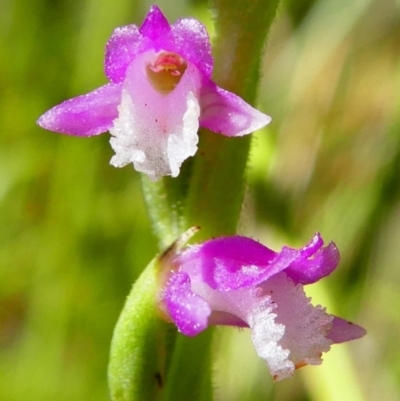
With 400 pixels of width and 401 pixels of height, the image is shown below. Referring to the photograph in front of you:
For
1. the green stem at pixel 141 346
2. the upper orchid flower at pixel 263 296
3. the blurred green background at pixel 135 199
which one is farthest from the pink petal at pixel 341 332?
the blurred green background at pixel 135 199

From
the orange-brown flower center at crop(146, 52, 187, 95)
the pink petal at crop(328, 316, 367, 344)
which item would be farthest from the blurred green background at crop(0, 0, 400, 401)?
the orange-brown flower center at crop(146, 52, 187, 95)

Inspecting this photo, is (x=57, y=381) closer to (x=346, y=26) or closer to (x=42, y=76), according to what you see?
(x=42, y=76)

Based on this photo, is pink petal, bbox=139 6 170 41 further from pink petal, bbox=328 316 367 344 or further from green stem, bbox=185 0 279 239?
pink petal, bbox=328 316 367 344

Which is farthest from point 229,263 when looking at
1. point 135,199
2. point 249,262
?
point 135,199

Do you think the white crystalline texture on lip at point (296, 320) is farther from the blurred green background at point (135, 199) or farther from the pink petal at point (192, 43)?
the blurred green background at point (135, 199)

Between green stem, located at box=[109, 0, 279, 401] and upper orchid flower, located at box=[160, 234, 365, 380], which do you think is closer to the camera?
upper orchid flower, located at box=[160, 234, 365, 380]

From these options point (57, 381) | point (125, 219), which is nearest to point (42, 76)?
point (125, 219)
